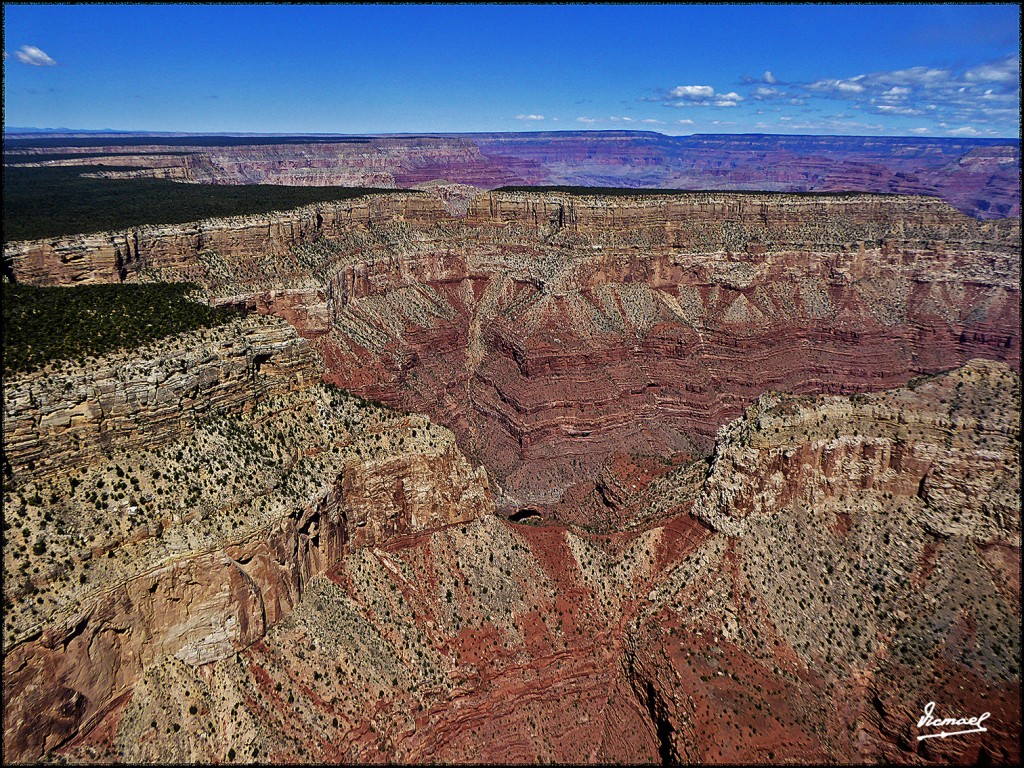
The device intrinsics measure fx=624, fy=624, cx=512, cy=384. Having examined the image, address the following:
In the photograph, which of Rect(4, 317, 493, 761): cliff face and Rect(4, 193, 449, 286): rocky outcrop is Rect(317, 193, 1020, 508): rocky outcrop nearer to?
Rect(4, 193, 449, 286): rocky outcrop

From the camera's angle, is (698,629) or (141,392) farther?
(698,629)

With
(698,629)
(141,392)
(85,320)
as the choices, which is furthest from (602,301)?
(141,392)

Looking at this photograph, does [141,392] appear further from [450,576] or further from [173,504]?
[450,576]

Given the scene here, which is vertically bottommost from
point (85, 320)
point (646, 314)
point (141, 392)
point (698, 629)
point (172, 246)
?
point (698, 629)

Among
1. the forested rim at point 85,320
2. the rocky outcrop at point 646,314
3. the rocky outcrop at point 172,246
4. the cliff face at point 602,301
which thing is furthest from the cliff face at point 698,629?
the rocky outcrop at point 172,246

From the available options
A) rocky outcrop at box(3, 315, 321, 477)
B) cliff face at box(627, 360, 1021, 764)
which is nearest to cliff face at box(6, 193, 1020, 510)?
rocky outcrop at box(3, 315, 321, 477)

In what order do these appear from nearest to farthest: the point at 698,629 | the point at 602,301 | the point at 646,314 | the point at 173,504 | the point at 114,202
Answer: the point at 173,504 < the point at 698,629 < the point at 646,314 < the point at 602,301 < the point at 114,202
